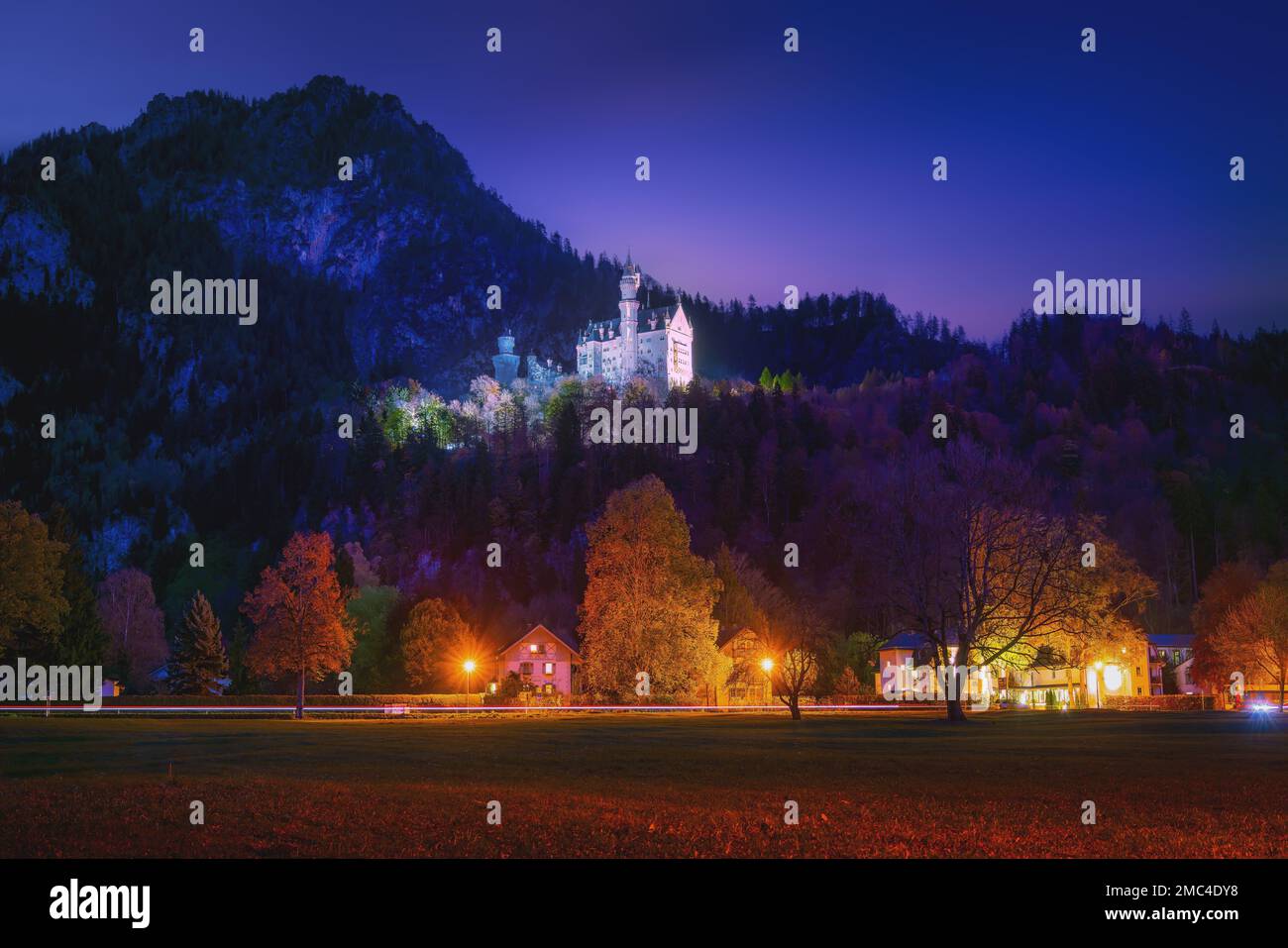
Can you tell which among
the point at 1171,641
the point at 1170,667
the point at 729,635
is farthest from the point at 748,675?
the point at 1171,641

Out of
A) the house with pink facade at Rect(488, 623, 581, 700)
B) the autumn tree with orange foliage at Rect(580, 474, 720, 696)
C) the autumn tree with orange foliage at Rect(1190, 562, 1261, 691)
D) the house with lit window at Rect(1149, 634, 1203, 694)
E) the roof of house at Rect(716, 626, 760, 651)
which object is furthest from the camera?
the house with lit window at Rect(1149, 634, 1203, 694)

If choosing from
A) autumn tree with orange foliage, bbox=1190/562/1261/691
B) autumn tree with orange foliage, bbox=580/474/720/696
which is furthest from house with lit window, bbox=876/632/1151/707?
autumn tree with orange foliage, bbox=580/474/720/696

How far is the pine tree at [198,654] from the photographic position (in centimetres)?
9206

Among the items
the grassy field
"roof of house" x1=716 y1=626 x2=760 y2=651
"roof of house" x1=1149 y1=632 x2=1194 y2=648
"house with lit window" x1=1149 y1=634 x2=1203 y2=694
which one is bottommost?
"house with lit window" x1=1149 y1=634 x2=1203 y2=694

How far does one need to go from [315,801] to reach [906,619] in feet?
152

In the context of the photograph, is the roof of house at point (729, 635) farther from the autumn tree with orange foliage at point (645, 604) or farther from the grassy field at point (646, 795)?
the grassy field at point (646, 795)

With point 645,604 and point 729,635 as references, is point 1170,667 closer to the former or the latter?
point 729,635

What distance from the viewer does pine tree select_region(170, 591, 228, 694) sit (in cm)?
9206

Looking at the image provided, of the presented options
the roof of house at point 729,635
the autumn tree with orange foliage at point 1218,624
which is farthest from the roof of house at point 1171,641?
the roof of house at point 729,635

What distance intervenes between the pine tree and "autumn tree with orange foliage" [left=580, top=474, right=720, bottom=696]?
3660 cm

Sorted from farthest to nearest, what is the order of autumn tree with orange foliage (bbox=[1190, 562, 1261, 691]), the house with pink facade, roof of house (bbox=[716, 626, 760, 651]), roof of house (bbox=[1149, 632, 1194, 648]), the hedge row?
1. roof of house (bbox=[1149, 632, 1194, 648])
2. the house with pink facade
3. roof of house (bbox=[716, 626, 760, 651])
4. autumn tree with orange foliage (bbox=[1190, 562, 1261, 691])
5. the hedge row

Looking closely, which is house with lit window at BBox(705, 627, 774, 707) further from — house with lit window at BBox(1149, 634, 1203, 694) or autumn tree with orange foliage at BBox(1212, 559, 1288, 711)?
house with lit window at BBox(1149, 634, 1203, 694)
